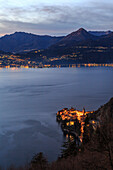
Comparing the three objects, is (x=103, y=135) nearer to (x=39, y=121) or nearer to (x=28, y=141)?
(x=28, y=141)

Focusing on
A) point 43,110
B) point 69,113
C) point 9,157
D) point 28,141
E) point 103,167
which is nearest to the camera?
point 103,167

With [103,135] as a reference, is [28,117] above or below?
below

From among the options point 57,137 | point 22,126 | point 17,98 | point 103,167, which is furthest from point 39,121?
point 103,167

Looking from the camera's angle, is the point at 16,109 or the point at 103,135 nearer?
the point at 103,135

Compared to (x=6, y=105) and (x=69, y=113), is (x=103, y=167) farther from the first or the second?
(x=6, y=105)

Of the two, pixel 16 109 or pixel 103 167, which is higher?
pixel 103 167

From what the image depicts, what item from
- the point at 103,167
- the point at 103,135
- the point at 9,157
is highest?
the point at 103,135

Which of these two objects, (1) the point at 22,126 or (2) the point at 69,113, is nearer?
(1) the point at 22,126

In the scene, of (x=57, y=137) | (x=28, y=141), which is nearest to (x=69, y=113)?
(x=57, y=137)

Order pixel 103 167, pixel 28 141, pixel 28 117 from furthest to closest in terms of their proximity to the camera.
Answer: pixel 28 117 < pixel 28 141 < pixel 103 167
